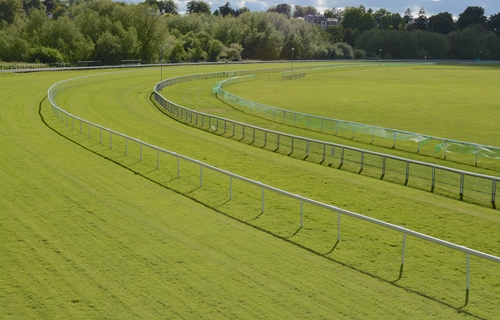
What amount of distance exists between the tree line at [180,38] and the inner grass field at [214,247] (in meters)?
39.4

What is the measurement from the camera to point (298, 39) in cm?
15188

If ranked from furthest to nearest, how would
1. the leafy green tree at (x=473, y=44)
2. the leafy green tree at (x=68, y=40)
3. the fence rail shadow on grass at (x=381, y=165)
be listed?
1. the leafy green tree at (x=473, y=44)
2. the leafy green tree at (x=68, y=40)
3. the fence rail shadow on grass at (x=381, y=165)

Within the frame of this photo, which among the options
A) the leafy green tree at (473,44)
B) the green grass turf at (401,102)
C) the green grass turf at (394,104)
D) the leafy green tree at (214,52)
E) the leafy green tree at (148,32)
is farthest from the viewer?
the leafy green tree at (473,44)

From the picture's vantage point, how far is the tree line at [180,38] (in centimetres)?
9817

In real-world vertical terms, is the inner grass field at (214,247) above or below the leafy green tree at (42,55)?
below

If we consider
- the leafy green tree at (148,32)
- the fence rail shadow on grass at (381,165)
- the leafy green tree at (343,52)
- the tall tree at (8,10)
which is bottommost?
the fence rail shadow on grass at (381,165)

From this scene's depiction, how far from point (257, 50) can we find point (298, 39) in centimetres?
1242

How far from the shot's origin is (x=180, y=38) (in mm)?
128875

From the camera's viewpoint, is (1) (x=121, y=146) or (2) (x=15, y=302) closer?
(2) (x=15, y=302)

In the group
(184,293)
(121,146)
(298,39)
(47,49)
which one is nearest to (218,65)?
(47,49)

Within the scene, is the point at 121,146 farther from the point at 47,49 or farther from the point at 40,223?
the point at 47,49

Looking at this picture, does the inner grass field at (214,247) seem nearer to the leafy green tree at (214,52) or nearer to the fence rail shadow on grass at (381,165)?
the fence rail shadow on grass at (381,165)

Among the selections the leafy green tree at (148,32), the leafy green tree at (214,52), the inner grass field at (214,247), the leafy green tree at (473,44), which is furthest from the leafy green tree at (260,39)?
the inner grass field at (214,247)

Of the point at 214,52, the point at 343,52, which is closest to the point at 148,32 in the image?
the point at 214,52
